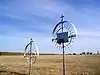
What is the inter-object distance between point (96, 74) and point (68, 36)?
15.3m

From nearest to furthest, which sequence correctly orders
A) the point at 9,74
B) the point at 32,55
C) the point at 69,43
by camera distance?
the point at 69,43 → the point at 32,55 → the point at 9,74

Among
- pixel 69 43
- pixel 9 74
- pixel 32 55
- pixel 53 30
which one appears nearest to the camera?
pixel 69 43

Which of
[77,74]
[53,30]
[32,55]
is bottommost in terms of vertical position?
[77,74]

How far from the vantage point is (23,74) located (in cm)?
3638

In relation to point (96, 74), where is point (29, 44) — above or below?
above

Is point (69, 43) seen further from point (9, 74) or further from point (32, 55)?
point (9, 74)

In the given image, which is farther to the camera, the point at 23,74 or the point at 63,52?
the point at 23,74

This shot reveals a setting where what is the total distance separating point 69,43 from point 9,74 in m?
14.3

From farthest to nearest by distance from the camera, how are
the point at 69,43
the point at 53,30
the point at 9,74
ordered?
the point at 9,74 < the point at 53,30 < the point at 69,43

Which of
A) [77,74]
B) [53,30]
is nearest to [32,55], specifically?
[53,30]

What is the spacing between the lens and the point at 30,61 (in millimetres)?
29844

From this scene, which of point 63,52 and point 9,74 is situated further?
point 9,74

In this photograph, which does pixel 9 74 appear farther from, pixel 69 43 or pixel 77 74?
pixel 69 43

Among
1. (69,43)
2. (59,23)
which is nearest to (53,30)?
(59,23)
